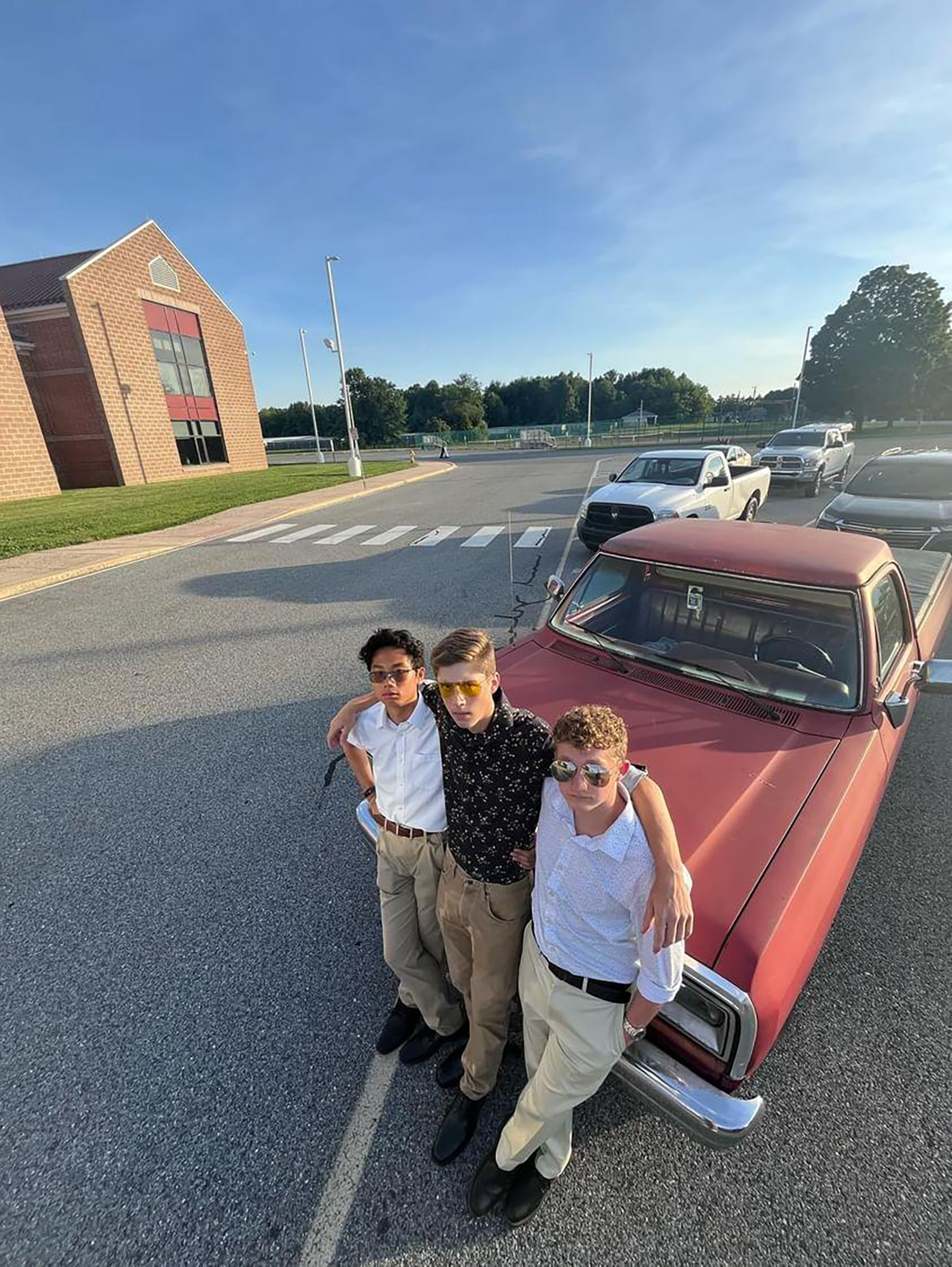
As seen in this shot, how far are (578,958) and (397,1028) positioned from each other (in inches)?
47.2

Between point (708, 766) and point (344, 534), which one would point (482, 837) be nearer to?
point (708, 766)

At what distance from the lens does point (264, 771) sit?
420cm

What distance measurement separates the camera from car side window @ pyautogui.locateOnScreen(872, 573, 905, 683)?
9.34 ft

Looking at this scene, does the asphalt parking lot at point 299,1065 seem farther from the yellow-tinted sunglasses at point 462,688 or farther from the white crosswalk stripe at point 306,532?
the white crosswalk stripe at point 306,532

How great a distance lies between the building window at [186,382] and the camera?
26609mm

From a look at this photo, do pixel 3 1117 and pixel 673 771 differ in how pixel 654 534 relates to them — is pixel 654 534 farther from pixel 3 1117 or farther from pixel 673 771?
pixel 3 1117

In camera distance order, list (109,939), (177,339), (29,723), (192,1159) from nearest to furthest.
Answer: (192,1159) < (109,939) < (29,723) < (177,339)

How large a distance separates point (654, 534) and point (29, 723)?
5.82m

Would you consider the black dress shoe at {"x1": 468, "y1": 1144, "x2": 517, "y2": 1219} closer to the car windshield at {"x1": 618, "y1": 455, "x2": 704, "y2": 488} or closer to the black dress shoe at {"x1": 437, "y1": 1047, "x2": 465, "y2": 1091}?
the black dress shoe at {"x1": 437, "y1": 1047, "x2": 465, "y2": 1091}

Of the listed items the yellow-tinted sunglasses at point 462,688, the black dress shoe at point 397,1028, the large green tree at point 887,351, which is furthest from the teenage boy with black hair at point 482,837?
the large green tree at point 887,351

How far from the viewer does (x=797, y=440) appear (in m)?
18.5

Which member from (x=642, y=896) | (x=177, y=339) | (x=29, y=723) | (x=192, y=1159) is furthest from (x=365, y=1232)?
(x=177, y=339)

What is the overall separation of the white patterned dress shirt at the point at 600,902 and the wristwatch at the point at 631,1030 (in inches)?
4.6

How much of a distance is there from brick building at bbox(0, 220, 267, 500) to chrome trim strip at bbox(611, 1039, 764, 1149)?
85.7 ft
